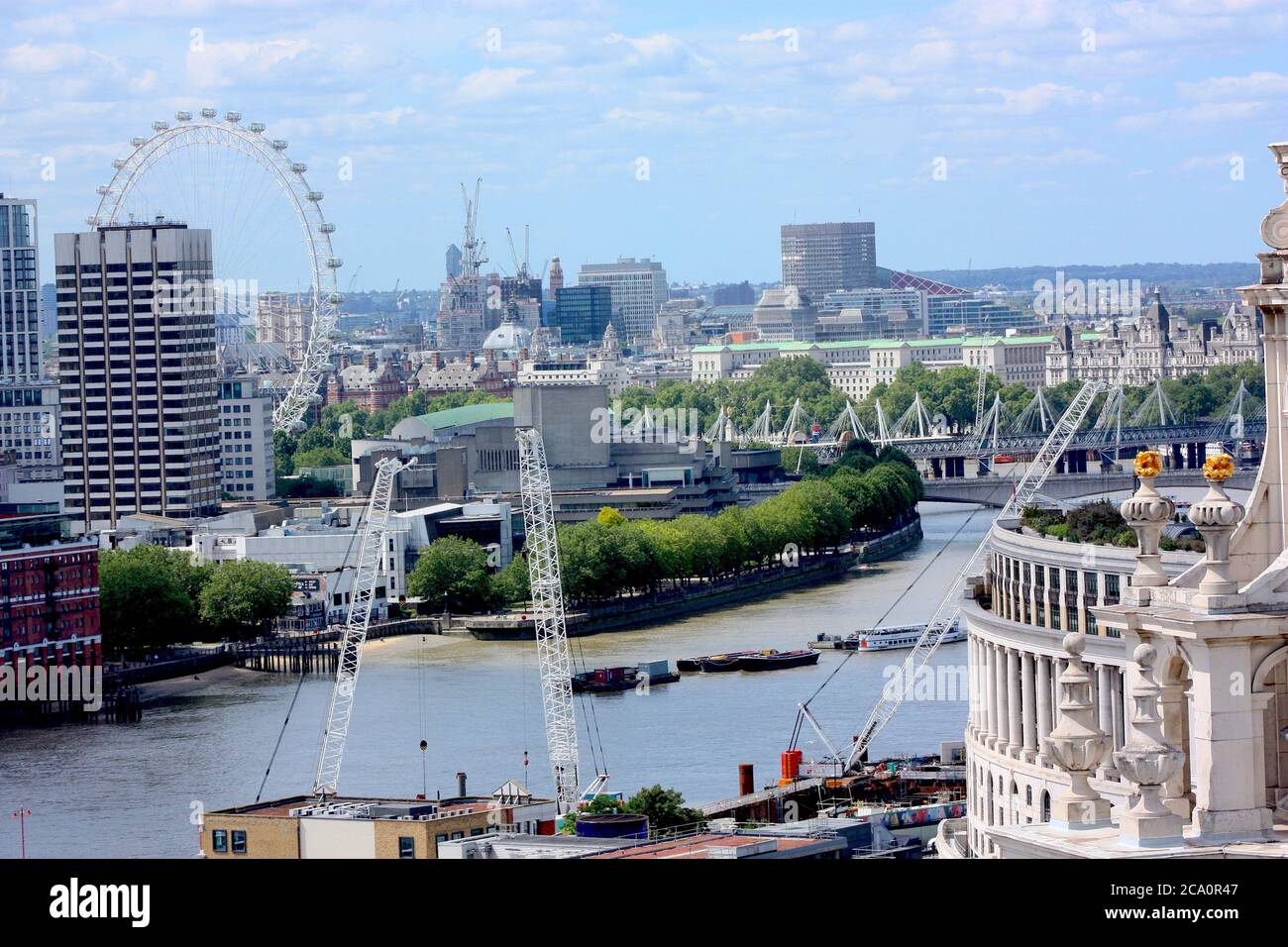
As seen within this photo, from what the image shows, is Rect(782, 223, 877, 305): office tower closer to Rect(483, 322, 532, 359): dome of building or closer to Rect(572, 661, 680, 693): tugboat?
Rect(483, 322, 532, 359): dome of building

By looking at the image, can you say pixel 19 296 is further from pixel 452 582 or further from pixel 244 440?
pixel 452 582

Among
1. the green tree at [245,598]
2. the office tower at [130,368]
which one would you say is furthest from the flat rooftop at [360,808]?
the office tower at [130,368]

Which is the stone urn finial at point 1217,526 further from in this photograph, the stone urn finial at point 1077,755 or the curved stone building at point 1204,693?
the stone urn finial at point 1077,755

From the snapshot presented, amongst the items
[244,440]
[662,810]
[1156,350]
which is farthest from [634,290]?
[662,810]
